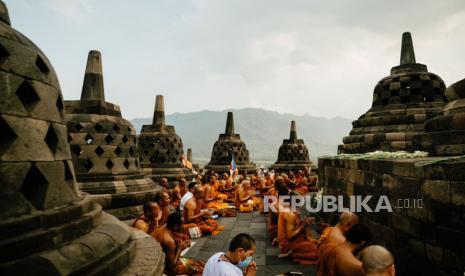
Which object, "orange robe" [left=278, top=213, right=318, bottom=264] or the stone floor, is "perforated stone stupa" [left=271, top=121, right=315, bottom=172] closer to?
the stone floor

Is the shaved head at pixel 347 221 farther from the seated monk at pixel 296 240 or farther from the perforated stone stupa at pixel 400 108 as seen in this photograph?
the perforated stone stupa at pixel 400 108

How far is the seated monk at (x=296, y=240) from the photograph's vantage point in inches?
211

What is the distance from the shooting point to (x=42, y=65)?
9.59 feet

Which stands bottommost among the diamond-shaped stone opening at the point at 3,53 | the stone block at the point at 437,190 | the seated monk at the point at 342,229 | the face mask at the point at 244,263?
the face mask at the point at 244,263

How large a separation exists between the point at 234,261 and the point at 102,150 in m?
5.48

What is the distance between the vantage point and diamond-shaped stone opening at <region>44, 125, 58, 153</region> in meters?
2.81

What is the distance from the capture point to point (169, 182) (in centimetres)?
1354

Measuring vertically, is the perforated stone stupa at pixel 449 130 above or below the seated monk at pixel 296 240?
above

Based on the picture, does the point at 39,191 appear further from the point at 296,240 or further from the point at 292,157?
the point at 292,157

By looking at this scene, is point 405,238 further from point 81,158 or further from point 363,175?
point 81,158

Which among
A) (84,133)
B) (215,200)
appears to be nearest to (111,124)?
(84,133)

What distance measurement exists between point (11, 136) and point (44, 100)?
52 centimetres

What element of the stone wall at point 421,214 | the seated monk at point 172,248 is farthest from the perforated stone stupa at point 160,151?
the stone wall at point 421,214

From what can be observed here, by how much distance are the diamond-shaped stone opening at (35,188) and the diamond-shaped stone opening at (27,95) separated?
0.56 meters
